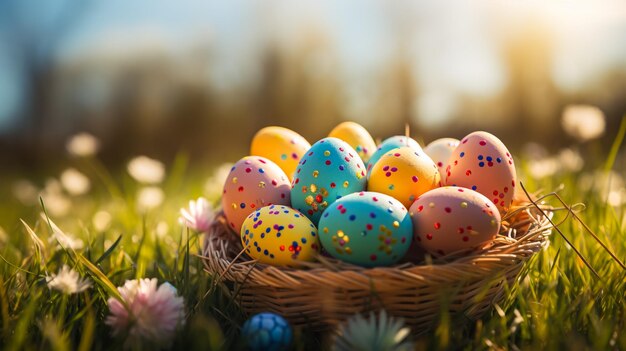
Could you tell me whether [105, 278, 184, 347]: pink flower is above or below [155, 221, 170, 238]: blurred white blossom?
above

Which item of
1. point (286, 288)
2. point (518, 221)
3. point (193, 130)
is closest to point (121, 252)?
point (286, 288)

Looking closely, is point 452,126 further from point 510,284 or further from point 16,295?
point 16,295

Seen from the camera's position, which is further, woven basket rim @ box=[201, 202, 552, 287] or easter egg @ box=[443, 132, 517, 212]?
easter egg @ box=[443, 132, 517, 212]

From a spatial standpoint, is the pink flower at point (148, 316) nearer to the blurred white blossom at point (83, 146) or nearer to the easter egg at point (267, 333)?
the easter egg at point (267, 333)

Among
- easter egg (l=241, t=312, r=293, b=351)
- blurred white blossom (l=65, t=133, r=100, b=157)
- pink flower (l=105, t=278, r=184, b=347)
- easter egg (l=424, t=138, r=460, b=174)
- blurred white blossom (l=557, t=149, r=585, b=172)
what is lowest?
blurred white blossom (l=557, t=149, r=585, b=172)

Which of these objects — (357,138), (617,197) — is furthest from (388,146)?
(617,197)

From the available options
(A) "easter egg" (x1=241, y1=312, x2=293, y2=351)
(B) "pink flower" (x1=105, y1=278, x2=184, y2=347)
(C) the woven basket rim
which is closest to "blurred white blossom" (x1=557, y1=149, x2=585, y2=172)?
(C) the woven basket rim

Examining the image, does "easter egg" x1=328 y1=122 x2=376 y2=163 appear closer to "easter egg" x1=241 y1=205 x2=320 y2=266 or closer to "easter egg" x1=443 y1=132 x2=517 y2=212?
"easter egg" x1=443 y1=132 x2=517 y2=212
